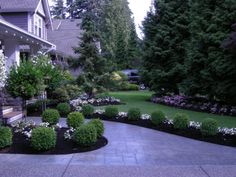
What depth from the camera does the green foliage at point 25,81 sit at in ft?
39.3

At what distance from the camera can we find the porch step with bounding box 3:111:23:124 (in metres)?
12.2

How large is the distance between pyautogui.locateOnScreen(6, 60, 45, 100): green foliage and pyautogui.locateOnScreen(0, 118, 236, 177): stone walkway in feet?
10.2

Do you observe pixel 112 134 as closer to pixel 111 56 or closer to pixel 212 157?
pixel 212 157

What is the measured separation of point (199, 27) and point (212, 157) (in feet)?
35.1

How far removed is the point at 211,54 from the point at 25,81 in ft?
26.7

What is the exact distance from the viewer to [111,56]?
21.6 metres

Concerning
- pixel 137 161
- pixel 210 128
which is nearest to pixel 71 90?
pixel 210 128

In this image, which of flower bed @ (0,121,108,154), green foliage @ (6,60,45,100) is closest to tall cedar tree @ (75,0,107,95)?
Answer: green foliage @ (6,60,45,100)

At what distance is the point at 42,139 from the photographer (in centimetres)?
819

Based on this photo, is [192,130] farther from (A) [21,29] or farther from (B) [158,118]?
(A) [21,29]

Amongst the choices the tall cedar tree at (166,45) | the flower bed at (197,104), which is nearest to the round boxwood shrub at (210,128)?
the flower bed at (197,104)

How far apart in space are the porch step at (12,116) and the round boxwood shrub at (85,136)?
404cm

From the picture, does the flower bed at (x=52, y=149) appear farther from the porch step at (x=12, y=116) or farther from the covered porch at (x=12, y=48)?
the porch step at (x=12, y=116)

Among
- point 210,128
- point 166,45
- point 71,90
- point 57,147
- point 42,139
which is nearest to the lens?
point 42,139
